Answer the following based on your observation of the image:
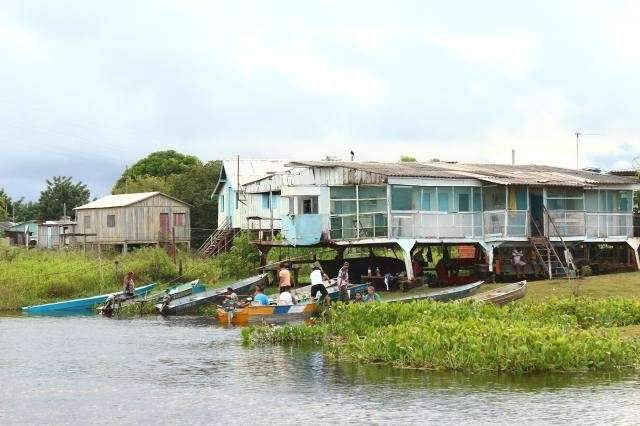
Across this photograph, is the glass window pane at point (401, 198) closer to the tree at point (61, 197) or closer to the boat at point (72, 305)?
the boat at point (72, 305)

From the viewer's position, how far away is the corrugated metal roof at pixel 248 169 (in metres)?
70.7

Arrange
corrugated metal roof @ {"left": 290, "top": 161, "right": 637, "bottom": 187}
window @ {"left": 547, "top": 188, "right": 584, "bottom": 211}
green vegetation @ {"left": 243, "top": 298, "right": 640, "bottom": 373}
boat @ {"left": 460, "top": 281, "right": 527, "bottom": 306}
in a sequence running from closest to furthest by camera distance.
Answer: green vegetation @ {"left": 243, "top": 298, "right": 640, "bottom": 373} < boat @ {"left": 460, "top": 281, "right": 527, "bottom": 306} < corrugated metal roof @ {"left": 290, "top": 161, "right": 637, "bottom": 187} < window @ {"left": 547, "top": 188, "right": 584, "bottom": 211}

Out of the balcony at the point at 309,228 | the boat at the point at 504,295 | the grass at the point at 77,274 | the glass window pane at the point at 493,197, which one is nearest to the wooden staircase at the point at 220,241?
the grass at the point at 77,274

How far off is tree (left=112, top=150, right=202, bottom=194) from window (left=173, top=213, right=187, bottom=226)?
25.3 m

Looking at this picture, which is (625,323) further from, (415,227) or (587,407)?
(415,227)

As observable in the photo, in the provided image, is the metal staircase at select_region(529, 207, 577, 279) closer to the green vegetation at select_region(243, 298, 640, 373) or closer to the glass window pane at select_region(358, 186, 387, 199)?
the glass window pane at select_region(358, 186, 387, 199)

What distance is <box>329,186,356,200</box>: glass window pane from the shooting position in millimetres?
48094

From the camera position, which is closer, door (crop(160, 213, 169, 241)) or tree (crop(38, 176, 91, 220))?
door (crop(160, 213, 169, 241))

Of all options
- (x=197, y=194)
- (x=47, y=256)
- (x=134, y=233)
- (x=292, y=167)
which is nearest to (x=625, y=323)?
(x=292, y=167)

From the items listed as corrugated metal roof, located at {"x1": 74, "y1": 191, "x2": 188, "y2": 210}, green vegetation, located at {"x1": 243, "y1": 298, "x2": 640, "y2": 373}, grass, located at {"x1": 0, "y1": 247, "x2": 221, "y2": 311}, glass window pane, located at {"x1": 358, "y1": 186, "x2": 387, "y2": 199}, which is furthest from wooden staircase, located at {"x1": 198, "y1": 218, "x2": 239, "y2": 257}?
green vegetation, located at {"x1": 243, "y1": 298, "x2": 640, "y2": 373}

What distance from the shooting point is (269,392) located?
24.2m

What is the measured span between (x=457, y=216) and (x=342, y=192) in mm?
4862

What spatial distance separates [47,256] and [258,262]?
1226 cm

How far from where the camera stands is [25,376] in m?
27.7
